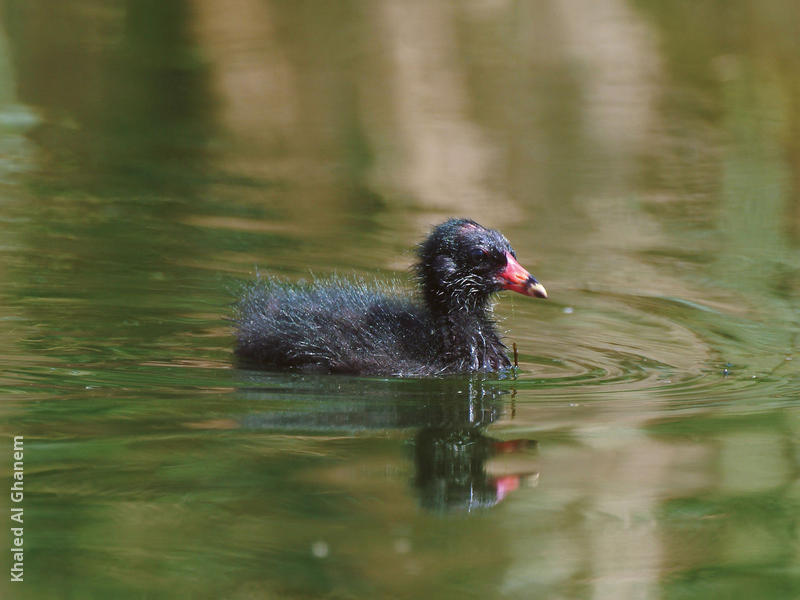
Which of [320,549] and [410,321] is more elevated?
[410,321]

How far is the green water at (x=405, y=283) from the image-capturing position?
504cm

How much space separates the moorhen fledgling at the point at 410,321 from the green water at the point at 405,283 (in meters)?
0.23

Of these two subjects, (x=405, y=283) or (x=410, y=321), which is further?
(x=405, y=283)

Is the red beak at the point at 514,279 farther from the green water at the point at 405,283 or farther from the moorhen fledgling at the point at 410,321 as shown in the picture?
the green water at the point at 405,283

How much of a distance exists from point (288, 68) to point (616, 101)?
4.38 meters

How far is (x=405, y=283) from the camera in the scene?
9.91 meters

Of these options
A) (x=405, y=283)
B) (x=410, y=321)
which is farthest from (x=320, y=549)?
(x=405, y=283)

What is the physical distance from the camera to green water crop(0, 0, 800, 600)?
5035 millimetres

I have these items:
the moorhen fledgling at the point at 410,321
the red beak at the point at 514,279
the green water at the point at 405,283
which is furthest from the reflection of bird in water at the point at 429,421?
the red beak at the point at 514,279

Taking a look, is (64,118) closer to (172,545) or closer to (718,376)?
(718,376)

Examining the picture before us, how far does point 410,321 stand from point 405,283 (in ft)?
5.87

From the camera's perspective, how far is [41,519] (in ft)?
16.9

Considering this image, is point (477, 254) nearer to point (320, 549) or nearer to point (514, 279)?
point (514, 279)

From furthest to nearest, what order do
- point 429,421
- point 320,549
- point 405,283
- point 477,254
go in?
point 405,283 → point 477,254 → point 429,421 → point 320,549
